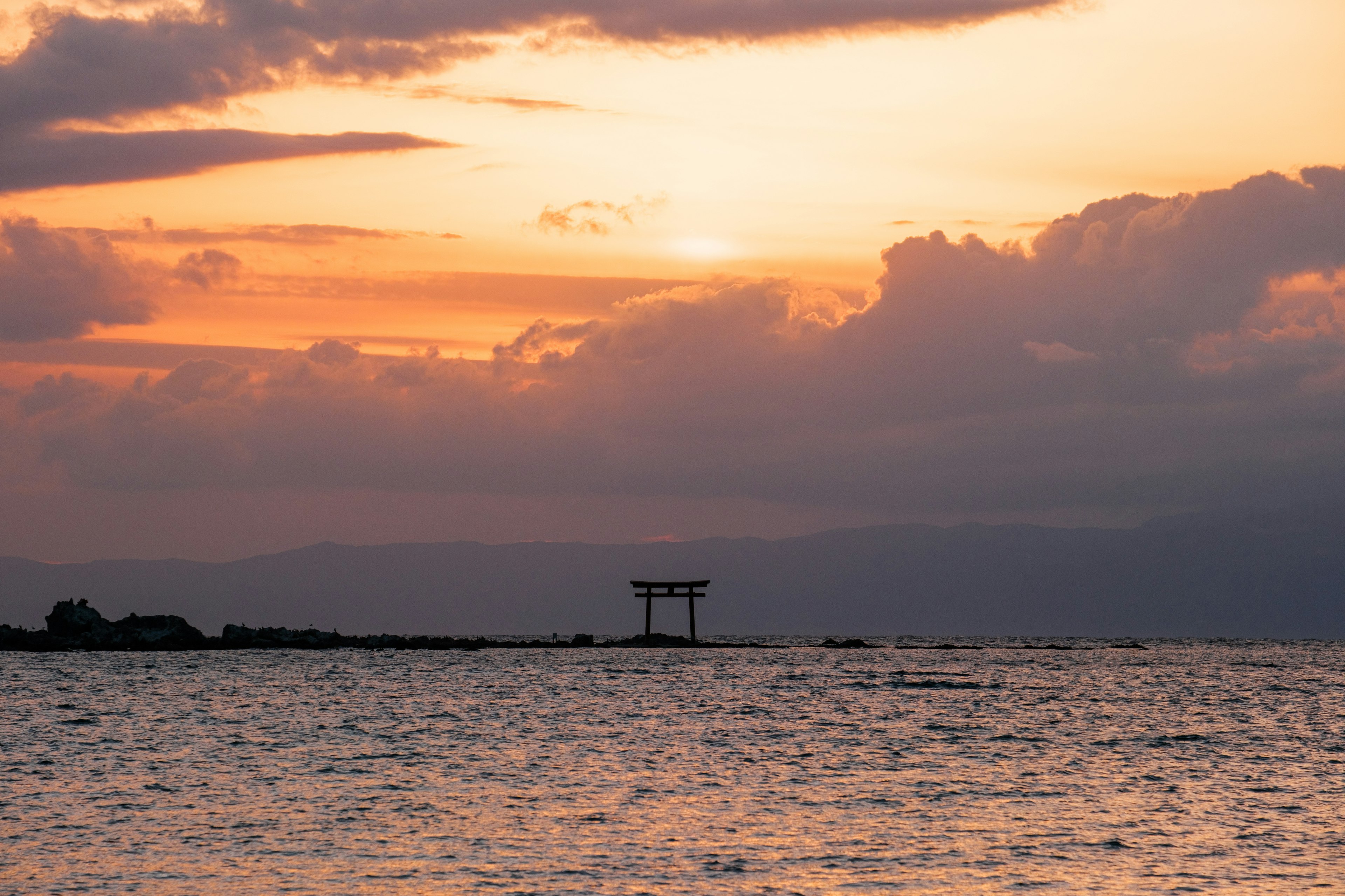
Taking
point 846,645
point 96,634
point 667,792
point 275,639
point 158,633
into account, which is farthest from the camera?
point 846,645

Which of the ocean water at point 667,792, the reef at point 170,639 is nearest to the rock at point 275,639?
the reef at point 170,639

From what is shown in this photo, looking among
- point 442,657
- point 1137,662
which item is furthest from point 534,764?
point 1137,662

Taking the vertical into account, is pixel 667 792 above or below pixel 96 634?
below

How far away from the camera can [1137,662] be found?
4688 inches

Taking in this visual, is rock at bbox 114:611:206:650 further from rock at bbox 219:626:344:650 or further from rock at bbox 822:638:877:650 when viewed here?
rock at bbox 822:638:877:650

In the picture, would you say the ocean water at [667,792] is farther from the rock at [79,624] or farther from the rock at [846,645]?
the rock at [846,645]

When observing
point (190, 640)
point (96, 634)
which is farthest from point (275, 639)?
point (96, 634)

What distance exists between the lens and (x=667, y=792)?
32.8m

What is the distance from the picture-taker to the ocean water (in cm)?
2300

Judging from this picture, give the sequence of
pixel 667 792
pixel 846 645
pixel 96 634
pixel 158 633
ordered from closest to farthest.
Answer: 1. pixel 667 792
2. pixel 96 634
3. pixel 158 633
4. pixel 846 645

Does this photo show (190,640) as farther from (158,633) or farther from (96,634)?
(96,634)

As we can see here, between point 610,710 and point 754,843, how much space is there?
32324 mm

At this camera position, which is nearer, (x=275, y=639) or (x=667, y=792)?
(x=667, y=792)

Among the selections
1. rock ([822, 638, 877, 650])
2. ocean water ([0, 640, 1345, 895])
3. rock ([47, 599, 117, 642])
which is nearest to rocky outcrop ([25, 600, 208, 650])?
rock ([47, 599, 117, 642])
